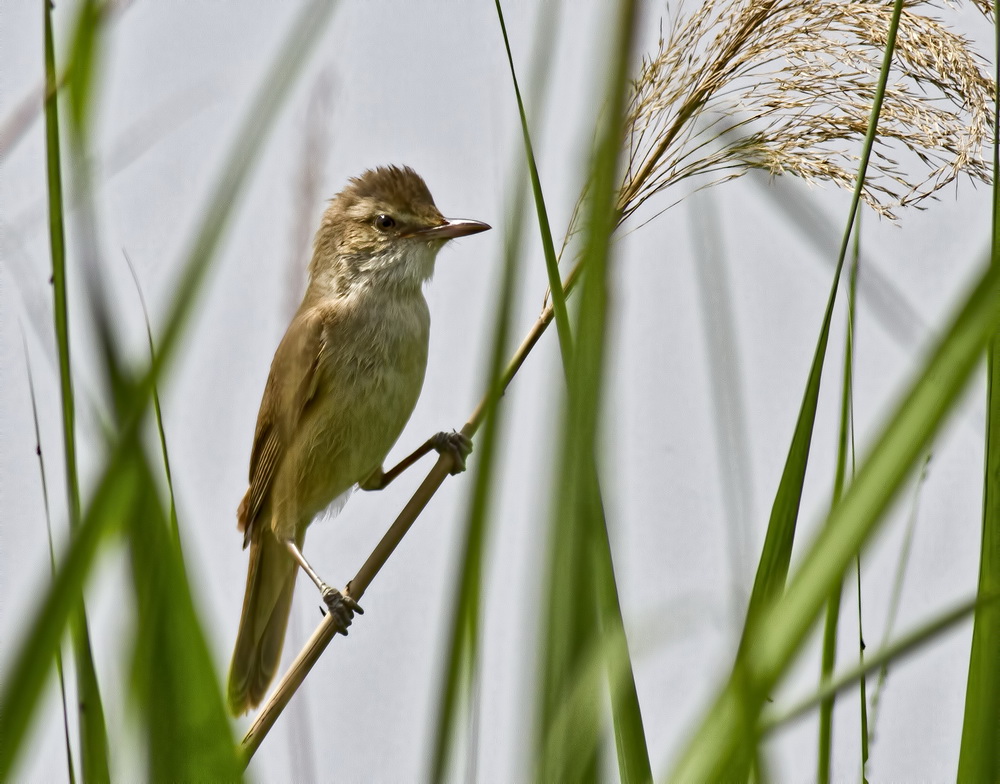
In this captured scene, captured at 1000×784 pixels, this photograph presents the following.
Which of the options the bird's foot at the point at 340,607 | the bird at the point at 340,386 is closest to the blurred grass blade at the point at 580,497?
the bird's foot at the point at 340,607

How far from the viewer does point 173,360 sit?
1.01 m

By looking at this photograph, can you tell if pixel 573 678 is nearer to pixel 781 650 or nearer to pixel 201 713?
pixel 781 650

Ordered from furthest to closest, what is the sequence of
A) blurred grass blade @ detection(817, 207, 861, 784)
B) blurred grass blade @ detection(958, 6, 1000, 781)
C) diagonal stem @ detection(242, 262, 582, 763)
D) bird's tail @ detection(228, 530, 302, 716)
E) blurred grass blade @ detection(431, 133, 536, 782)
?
bird's tail @ detection(228, 530, 302, 716) → diagonal stem @ detection(242, 262, 582, 763) → blurred grass blade @ detection(817, 207, 861, 784) → blurred grass blade @ detection(958, 6, 1000, 781) → blurred grass blade @ detection(431, 133, 536, 782)

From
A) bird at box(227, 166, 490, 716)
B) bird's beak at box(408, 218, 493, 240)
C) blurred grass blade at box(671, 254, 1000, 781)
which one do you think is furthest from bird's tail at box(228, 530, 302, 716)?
blurred grass blade at box(671, 254, 1000, 781)

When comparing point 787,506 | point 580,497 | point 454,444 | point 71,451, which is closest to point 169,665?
point 71,451

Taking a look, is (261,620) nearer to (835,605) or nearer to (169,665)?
(835,605)

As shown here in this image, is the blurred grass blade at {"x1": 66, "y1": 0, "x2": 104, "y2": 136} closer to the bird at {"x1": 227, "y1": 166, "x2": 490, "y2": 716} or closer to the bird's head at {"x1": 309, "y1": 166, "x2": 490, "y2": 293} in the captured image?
the bird at {"x1": 227, "y1": 166, "x2": 490, "y2": 716}

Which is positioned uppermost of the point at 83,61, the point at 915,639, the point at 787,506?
the point at 83,61

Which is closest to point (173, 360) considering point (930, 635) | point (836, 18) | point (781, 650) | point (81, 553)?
point (81, 553)

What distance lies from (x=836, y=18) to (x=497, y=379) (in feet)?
4.66

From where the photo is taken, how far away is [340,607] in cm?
357

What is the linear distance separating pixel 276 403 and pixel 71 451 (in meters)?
3.15

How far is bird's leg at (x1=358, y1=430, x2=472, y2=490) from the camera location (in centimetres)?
313

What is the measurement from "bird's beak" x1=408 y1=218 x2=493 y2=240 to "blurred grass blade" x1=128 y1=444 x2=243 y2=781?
9.70ft
